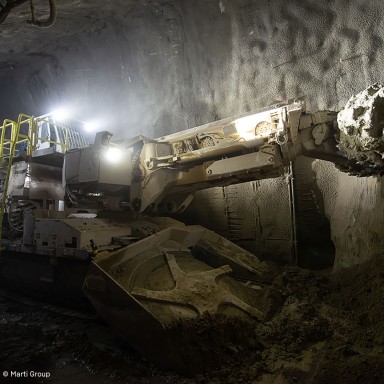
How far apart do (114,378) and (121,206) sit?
107 inches

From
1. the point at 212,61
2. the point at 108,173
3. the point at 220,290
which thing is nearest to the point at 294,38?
the point at 212,61

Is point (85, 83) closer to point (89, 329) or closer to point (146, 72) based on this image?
point (146, 72)

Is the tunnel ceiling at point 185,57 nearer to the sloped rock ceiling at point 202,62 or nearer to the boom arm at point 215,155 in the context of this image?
the sloped rock ceiling at point 202,62

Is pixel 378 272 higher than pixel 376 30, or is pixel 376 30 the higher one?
pixel 376 30

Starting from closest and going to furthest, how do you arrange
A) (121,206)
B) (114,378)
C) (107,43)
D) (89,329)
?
(114,378) → (89,329) → (121,206) → (107,43)

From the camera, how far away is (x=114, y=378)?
10.5 ft

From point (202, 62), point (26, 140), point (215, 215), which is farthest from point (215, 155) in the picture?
point (26, 140)

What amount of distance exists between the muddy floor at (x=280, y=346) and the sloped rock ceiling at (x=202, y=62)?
0.87 m

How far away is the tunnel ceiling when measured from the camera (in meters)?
5.30

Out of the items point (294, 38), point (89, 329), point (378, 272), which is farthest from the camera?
point (294, 38)

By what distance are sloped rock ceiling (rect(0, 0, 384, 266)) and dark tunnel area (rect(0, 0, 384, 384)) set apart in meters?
0.04

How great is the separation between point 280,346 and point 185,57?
685 cm

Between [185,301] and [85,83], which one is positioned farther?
[85,83]

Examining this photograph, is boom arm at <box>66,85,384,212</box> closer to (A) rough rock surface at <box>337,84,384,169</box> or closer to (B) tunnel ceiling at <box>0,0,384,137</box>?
(A) rough rock surface at <box>337,84,384,169</box>
